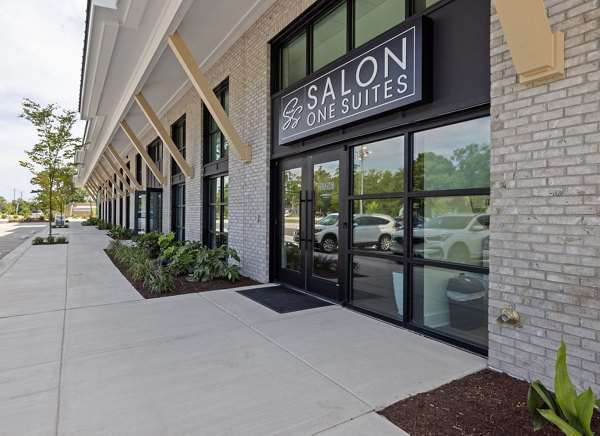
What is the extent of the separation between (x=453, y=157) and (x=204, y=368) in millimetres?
3169

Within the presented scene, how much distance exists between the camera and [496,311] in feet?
10.7

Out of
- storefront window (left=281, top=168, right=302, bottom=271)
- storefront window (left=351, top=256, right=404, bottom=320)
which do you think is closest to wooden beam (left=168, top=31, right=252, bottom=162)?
storefront window (left=281, top=168, right=302, bottom=271)

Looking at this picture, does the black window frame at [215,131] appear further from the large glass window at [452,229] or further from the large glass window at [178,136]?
the large glass window at [452,229]

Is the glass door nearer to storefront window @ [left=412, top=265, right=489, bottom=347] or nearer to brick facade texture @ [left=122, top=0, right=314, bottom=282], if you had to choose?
brick facade texture @ [left=122, top=0, right=314, bottom=282]

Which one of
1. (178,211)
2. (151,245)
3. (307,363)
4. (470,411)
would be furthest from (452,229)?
(178,211)

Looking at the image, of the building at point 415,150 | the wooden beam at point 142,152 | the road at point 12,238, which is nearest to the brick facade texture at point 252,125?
the building at point 415,150

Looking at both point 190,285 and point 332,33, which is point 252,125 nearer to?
point 332,33

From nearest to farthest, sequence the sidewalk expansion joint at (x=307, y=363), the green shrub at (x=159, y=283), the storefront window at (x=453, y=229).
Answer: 1. the sidewalk expansion joint at (x=307, y=363)
2. the storefront window at (x=453, y=229)
3. the green shrub at (x=159, y=283)

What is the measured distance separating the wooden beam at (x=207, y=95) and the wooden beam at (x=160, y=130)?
3.58 metres

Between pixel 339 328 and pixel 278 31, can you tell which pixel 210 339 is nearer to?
pixel 339 328

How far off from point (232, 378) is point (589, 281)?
2762mm

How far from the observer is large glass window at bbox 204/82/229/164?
30.6 feet

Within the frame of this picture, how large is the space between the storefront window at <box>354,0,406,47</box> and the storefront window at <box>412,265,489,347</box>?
2.96 meters

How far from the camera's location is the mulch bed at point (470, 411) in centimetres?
239
